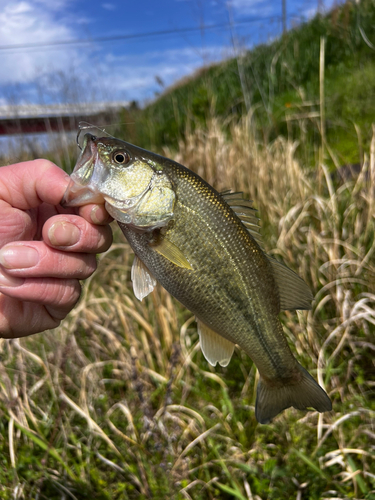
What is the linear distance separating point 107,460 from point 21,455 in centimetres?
55

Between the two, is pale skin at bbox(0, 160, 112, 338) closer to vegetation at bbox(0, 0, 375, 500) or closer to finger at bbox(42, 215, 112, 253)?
finger at bbox(42, 215, 112, 253)

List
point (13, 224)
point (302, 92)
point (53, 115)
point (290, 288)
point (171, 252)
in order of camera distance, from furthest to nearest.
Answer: point (53, 115), point (302, 92), point (13, 224), point (290, 288), point (171, 252)

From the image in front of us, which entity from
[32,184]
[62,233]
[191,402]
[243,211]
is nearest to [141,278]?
[62,233]

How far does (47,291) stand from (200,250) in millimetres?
601

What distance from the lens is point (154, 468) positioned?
2.19 meters

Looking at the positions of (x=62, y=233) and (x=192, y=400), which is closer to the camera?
(x=62, y=233)

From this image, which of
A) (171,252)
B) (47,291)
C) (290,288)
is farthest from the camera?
(47,291)

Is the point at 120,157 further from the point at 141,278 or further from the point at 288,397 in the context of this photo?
the point at 288,397

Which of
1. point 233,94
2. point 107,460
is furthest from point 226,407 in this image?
point 233,94

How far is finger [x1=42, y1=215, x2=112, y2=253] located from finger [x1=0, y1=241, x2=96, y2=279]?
4cm

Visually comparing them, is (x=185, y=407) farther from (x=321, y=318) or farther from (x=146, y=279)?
(x=146, y=279)

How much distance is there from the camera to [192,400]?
106 inches

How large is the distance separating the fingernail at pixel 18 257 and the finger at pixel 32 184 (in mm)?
225

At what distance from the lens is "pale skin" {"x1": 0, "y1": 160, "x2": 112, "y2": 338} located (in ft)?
4.49
